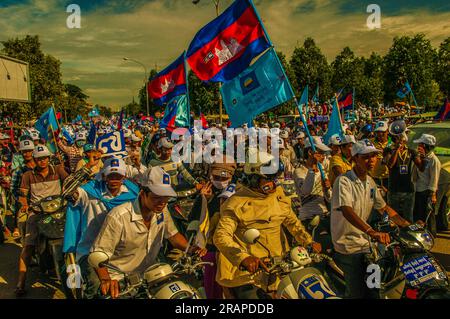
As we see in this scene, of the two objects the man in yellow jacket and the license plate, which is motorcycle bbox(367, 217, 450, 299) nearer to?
the license plate

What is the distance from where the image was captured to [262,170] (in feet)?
10.6

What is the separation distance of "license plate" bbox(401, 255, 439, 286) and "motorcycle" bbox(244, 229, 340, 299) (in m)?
0.74

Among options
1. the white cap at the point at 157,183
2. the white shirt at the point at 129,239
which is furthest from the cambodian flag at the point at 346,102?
the white cap at the point at 157,183

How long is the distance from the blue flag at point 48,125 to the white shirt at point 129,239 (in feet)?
19.6

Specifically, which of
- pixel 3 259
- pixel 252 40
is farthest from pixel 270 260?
pixel 3 259

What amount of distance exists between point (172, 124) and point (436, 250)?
5.66 metres

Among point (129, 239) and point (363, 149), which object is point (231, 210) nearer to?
point (129, 239)

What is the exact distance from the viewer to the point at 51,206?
5129 mm

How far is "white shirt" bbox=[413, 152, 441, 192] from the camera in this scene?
6086mm

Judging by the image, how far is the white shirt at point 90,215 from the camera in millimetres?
3988

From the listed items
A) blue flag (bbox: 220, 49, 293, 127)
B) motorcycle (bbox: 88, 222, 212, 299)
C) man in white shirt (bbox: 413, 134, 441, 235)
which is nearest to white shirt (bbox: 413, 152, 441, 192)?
man in white shirt (bbox: 413, 134, 441, 235)

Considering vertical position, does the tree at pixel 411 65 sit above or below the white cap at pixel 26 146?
above

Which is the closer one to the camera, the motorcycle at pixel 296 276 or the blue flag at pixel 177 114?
the motorcycle at pixel 296 276

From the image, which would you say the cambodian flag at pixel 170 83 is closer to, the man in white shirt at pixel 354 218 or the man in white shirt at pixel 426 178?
the man in white shirt at pixel 426 178
